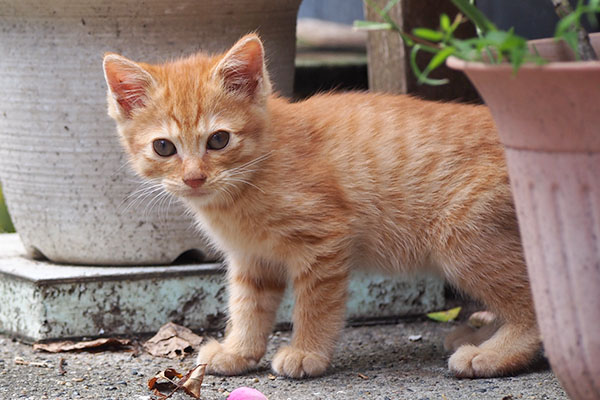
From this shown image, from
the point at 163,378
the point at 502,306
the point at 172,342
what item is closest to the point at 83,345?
the point at 172,342

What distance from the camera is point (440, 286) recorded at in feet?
10.7

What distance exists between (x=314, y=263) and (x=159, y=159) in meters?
0.57

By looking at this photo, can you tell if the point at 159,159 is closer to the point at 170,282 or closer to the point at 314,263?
the point at 314,263

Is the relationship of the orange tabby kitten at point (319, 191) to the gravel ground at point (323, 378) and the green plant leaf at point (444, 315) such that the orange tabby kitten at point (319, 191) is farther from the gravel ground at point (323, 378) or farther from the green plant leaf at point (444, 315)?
the green plant leaf at point (444, 315)

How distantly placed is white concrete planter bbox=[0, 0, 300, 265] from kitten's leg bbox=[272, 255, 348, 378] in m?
0.77

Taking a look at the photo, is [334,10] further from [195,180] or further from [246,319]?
[195,180]

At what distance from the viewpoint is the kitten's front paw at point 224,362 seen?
2539 mm

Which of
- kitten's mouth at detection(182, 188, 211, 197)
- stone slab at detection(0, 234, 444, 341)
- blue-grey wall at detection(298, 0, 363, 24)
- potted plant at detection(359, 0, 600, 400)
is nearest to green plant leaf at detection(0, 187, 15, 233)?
stone slab at detection(0, 234, 444, 341)

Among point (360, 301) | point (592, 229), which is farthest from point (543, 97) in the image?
point (360, 301)

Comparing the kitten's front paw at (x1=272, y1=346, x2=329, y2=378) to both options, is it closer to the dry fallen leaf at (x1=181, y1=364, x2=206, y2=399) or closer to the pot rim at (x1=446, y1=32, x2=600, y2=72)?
the dry fallen leaf at (x1=181, y1=364, x2=206, y2=399)

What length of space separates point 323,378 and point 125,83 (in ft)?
3.62

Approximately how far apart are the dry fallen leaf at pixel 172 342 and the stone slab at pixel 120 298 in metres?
0.07

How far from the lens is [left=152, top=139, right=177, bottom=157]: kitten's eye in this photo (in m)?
2.40

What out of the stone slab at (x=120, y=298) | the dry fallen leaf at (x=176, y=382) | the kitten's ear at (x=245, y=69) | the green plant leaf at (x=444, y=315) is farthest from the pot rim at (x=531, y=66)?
the green plant leaf at (x=444, y=315)
